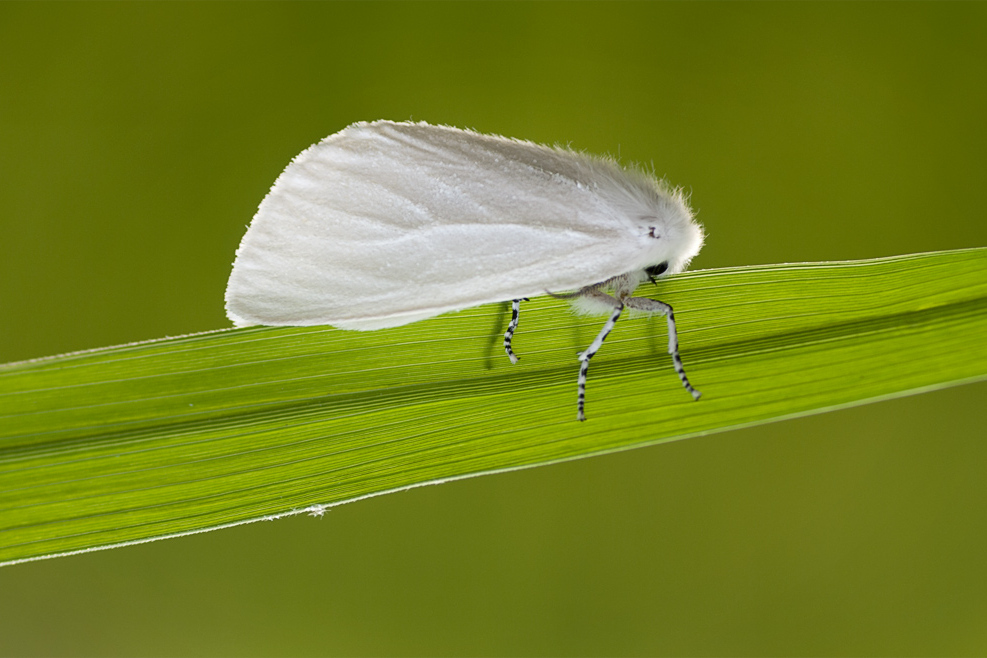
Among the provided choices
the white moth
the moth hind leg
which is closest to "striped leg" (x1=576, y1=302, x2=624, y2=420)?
the white moth

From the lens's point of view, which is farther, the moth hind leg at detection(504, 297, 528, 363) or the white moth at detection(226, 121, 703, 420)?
the moth hind leg at detection(504, 297, 528, 363)

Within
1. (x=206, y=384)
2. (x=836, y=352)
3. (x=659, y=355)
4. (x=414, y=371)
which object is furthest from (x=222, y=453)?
(x=836, y=352)

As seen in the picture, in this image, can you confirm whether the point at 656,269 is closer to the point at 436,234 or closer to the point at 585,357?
the point at 585,357

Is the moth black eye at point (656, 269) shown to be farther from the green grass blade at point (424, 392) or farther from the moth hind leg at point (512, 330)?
the moth hind leg at point (512, 330)

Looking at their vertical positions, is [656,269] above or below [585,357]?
above

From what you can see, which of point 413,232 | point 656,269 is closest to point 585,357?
point 656,269

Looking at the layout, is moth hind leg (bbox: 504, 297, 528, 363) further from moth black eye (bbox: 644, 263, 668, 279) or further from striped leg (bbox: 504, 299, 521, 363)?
moth black eye (bbox: 644, 263, 668, 279)
